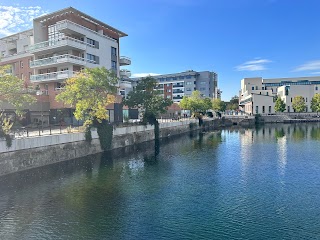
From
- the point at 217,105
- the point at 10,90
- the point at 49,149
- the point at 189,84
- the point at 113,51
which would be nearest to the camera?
the point at 10,90

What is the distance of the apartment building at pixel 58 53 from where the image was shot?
51.0m

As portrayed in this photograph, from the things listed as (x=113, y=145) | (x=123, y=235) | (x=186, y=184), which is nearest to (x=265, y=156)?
(x=186, y=184)

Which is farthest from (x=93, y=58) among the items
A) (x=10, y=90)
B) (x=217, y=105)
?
(x=217, y=105)

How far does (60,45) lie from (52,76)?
264 inches

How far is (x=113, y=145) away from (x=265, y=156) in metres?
26.7

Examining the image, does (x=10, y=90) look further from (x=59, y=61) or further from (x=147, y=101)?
(x=147, y=101)

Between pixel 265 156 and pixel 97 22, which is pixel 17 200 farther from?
pixel 97 22

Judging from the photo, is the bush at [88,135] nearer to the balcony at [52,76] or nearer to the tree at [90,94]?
the tree at [90,94]

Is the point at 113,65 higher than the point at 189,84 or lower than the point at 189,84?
lower

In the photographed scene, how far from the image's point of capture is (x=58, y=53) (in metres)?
54.2

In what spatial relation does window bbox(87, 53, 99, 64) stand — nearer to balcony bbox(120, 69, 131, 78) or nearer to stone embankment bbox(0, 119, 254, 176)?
balcony bbox(120, 69, 131, 78)

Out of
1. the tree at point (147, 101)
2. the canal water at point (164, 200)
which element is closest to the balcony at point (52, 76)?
the tree at point (147, 101)

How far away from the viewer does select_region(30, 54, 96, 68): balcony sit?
49850mm

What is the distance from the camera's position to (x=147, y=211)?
1980 centimetres
